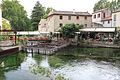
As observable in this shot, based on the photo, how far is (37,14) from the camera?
104m

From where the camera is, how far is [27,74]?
2477 centimetres

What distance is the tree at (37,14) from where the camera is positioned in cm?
10074

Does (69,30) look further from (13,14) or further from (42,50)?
(13,14)

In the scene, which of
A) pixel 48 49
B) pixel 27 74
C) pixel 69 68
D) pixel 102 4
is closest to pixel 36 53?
pixel 48 49

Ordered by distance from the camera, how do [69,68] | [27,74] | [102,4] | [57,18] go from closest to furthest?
[27,74], [69,68], [57,18], [102,4]

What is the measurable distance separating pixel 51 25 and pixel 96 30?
16336mm

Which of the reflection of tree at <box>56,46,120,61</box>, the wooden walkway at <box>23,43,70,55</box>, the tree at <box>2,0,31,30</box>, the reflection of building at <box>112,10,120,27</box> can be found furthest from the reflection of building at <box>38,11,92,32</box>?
the reflection of tree at <box>56,46,120,61</box>

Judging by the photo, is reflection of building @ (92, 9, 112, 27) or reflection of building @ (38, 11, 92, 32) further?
reflection of building @ (38, 11, 92, 32)

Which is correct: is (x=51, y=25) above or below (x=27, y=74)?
above

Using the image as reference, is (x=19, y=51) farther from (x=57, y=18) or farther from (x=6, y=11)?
(x=6, y=11)

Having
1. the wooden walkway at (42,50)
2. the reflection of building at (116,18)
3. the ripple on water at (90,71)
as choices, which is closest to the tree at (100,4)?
the reflection of building at (116,18)

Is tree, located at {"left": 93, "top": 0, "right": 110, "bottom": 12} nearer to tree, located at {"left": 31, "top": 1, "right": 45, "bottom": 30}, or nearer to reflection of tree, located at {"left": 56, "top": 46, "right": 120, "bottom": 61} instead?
tree, located at {"left": 31, "top": 1, "right": 45, "bottom": 30}

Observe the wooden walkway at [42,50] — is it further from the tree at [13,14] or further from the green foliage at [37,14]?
the green foliage at [37,14]

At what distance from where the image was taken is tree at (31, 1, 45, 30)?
331 ft
